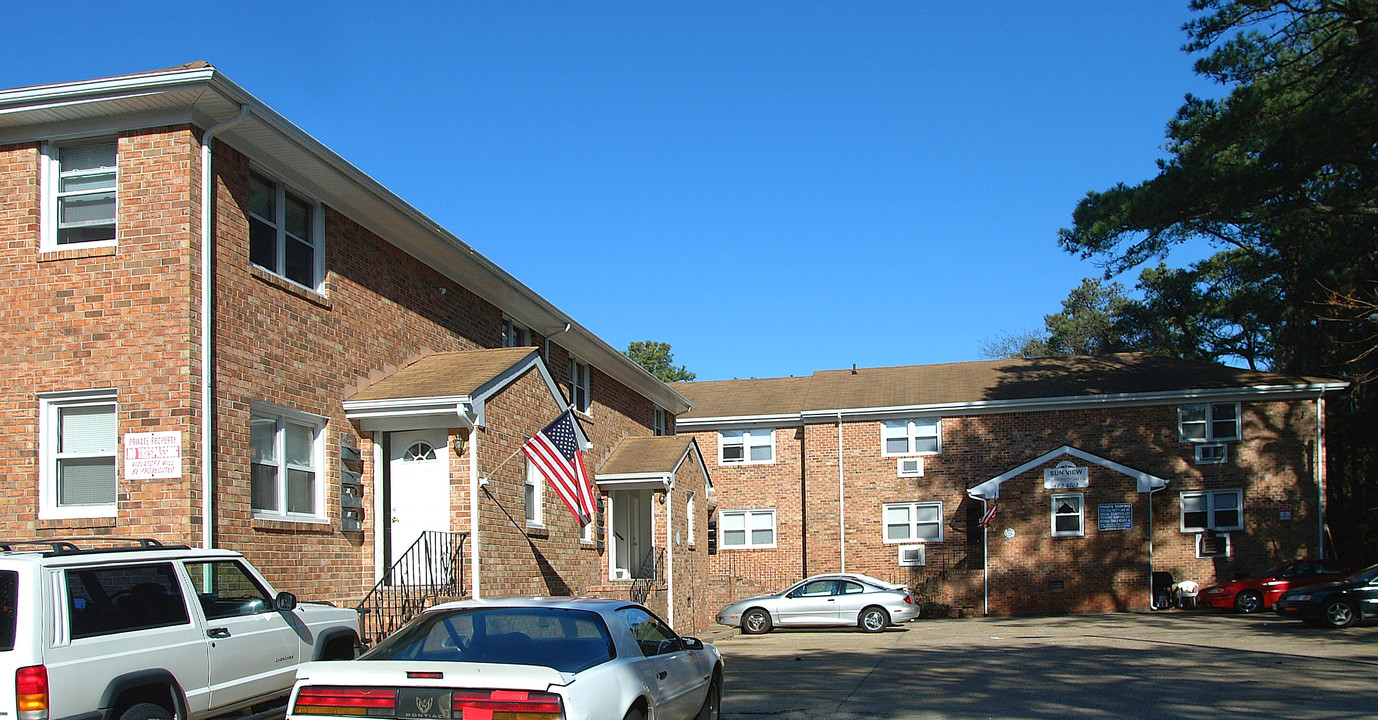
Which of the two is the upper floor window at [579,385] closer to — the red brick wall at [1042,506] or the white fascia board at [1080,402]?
the red brick wall at [1042,506]

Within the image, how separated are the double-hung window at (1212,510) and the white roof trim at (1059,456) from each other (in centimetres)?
119

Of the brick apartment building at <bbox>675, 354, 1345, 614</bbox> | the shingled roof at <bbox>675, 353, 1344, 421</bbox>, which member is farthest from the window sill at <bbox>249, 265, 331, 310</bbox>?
the shingled roof at <bbox>675, 353, 1344, 421</bbox>

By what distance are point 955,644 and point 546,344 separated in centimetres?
983

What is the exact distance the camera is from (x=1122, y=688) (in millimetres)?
13664

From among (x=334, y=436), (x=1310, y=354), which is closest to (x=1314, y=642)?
(x=334, y=436)

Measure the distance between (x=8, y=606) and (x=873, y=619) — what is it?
846 inches

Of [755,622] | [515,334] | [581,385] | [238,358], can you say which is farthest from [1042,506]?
[238,358]

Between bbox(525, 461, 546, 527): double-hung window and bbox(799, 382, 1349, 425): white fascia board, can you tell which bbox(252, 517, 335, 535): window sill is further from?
bbox(799, 382, 1349, 425): white fascia board

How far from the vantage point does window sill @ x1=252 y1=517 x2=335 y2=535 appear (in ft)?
44.2

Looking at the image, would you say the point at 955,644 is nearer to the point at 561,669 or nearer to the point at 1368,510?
the point at 561,669

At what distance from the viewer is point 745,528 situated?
38219mm

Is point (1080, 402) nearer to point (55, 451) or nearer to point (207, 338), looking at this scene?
point (207, 338)

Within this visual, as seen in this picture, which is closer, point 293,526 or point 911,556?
point 293,526

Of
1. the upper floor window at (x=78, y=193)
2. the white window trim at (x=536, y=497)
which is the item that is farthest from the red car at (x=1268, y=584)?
the upper floor window at (x=78, y=193)
